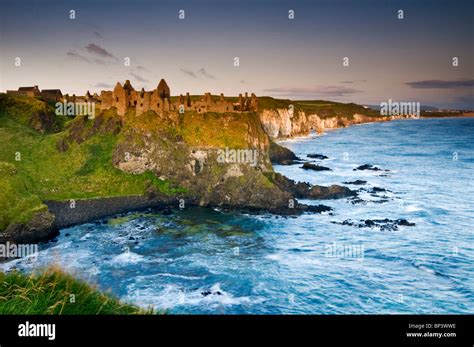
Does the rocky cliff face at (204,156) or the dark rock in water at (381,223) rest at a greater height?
the rocky cliff face at (204,156)

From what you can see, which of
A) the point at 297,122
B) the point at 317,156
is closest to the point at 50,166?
the point at 317,156

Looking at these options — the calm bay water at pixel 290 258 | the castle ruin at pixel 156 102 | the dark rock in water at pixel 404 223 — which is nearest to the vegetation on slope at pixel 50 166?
the castle ruin at pixel 156 102

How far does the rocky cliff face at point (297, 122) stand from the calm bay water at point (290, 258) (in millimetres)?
69765

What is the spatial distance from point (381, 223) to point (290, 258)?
14.0 metres

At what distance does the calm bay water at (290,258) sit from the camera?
22.8 metres

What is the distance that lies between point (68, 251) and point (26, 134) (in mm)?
29972

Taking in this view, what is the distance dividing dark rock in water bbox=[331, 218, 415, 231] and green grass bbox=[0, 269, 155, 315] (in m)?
34.5

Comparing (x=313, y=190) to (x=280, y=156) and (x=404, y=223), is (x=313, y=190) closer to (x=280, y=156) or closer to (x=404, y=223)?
(x=404, y=223)

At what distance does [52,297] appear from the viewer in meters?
7.05

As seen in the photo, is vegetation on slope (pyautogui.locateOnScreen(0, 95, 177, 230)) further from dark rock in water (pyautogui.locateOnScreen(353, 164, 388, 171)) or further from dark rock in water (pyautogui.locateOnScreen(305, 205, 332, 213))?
dark rock in water (pyautogui.locateOnScreen(353, 164, 388, 171))

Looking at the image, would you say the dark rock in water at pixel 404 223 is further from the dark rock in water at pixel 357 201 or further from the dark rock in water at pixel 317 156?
the dark rock in water at pixel 317 156

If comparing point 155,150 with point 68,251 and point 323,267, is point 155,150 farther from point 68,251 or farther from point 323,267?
point 323,267

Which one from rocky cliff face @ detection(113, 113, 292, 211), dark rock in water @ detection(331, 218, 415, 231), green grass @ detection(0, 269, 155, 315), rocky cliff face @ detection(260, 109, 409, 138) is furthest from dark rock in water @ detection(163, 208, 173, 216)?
rocky cliff face @ detection(260, 109, 409, 138)
